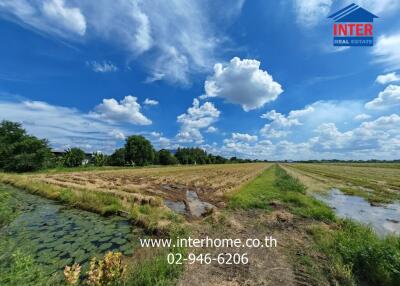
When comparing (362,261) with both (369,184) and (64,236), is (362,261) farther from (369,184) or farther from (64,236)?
(369,184)

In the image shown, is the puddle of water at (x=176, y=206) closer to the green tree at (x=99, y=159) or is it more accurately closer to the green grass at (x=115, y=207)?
the green grass at (x=115, y=207)

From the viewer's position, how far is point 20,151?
117 feet

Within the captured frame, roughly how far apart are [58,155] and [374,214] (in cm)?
7683

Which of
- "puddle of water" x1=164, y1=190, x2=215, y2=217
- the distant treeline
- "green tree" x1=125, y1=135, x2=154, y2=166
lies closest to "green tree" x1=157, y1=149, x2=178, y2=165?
the distant treeline

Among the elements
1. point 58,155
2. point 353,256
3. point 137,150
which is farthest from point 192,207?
point 58,155

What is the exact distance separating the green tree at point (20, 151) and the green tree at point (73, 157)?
590 inches

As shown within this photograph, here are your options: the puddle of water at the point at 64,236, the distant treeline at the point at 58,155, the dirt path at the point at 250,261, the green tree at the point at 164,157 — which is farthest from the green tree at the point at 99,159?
the dirt path at the point at 250,261

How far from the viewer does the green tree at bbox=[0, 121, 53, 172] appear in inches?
1363

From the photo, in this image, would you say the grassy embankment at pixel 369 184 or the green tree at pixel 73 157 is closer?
the grassy embankment at pixel 369 184

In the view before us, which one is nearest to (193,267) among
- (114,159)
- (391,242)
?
(391,242)

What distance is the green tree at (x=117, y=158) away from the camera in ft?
216

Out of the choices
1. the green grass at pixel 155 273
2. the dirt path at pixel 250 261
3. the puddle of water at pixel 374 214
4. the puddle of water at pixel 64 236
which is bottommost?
the puddle of water at pixel 64 236

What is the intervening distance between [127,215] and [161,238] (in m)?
3.53

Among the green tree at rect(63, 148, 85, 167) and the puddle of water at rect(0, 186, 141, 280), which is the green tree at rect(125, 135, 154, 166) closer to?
the green tree at rect(63, 148, 85, 167)
